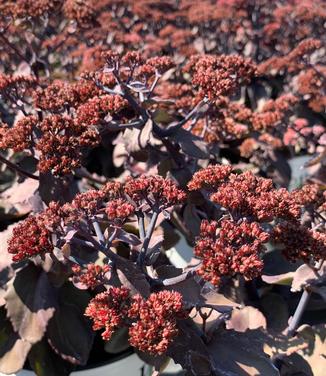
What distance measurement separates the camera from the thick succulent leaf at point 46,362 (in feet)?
4.69

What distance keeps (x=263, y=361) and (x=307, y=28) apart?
8.25 feet

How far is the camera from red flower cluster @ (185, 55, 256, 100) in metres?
1.25

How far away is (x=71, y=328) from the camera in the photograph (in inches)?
57.1

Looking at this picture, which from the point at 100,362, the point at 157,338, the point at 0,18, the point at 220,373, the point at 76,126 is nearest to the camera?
the point at 157,338

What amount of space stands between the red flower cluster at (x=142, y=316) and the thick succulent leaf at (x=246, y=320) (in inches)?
21.2

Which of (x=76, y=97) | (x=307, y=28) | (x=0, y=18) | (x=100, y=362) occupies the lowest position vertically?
(x=100, y=362)

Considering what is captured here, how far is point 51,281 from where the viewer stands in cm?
140

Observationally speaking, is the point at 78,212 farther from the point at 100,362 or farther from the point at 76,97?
the point at 100,362

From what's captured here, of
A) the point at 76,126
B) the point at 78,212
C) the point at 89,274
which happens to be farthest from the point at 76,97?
the point at 89,274

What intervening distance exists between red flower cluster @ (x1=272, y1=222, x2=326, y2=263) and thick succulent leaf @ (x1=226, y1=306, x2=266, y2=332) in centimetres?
42

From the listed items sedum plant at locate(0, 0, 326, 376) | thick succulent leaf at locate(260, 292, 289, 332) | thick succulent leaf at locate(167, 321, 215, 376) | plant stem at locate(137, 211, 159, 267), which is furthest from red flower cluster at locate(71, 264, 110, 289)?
thick succulent leaf at locate(260, 292, 289, 332)

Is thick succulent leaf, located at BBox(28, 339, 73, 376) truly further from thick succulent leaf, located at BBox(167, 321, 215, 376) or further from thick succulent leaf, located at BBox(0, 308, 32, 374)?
thick succulent leaf, located at BBox(167, 321, 215, 376)

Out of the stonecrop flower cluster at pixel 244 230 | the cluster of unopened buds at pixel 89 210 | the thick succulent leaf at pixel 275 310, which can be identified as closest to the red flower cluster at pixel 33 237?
the cluster of unopened buds at pixel 89 210

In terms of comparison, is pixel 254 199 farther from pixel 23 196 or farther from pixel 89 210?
pixel 23 196
